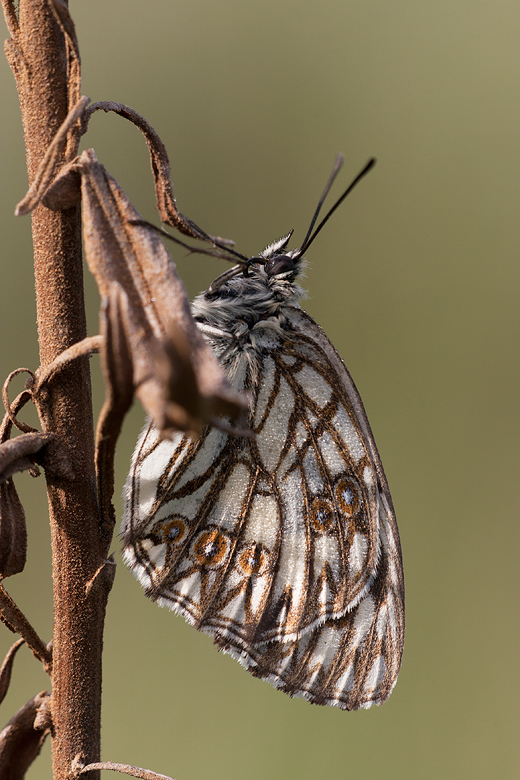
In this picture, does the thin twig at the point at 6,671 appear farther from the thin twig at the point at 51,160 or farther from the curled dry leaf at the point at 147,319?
the thin twig at the point at 51,160

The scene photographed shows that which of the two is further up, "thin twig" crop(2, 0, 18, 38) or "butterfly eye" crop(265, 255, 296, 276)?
"butterfly eye" crop(265, 255, 296, 276)

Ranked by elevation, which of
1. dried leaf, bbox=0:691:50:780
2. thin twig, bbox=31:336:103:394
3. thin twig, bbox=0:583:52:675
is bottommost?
dried leaf, bbox=0:691:50:780

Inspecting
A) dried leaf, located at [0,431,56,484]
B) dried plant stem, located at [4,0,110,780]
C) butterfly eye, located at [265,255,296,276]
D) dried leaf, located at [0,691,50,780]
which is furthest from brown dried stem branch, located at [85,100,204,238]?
dried leaf, located at [0,691,50,780]

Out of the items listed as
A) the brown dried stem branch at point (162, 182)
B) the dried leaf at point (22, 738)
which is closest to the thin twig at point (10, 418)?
the brown dried stem branch at point (162, 182)

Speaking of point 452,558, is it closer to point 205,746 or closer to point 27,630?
point 205,746

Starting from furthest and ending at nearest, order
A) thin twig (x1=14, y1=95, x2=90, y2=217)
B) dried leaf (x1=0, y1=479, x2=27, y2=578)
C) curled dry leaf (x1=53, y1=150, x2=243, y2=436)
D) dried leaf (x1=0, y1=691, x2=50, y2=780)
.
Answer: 1. dried leaf (x1=0, y1=691, x2=50, y2=780)
2. dried leaf (x1=0, y1=479, x2=27, y2=578)
3. thin twig (x1=14, y1=95, x2=90, y2=217)
4. curled dry leaf (x1=53, y1=150, x2=243, y2=436)

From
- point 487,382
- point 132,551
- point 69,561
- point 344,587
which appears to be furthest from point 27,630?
point 487,382

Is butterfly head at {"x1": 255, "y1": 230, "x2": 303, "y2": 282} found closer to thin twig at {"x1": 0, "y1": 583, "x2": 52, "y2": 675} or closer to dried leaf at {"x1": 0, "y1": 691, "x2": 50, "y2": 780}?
thin twig at {"x1": 0, "y1": 583, "x2": 52, "y2": 675}
